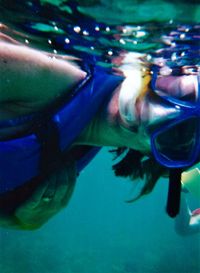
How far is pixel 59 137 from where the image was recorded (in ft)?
11.3

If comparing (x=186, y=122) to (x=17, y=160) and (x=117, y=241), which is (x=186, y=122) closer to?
(x=17, y=160)

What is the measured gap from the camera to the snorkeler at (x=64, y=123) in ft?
9.98

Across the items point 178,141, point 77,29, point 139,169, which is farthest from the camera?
point 77,29

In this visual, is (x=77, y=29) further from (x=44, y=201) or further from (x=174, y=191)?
(x=174, y=191)

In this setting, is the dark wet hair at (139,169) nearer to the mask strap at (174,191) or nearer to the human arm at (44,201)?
the mask strap at (174,191)

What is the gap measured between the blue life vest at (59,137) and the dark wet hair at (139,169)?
733 mm

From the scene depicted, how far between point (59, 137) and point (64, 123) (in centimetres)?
16

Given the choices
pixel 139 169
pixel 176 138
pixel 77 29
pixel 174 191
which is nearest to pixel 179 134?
pixel 176 138

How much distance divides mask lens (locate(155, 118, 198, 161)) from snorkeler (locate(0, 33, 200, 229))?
1 centimetres

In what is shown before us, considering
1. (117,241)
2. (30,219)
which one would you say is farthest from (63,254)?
(30,219)

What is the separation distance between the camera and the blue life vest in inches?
130

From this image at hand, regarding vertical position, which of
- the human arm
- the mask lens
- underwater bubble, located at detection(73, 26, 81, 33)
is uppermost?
underwater bubble, located at detection(73, 26, 81, 33)

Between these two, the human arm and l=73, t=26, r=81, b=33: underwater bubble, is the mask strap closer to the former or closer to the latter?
the human arm

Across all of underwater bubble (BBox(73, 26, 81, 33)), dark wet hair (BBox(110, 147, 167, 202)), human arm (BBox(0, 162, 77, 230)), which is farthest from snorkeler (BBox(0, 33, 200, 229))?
underwater bubble (BBox(73, 26, 81, 33))
